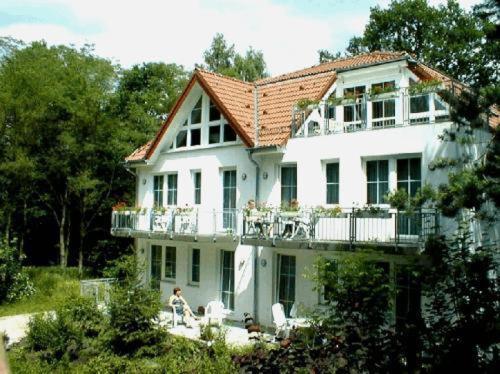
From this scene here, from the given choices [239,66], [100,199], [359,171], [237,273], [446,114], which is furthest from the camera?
[239,66]

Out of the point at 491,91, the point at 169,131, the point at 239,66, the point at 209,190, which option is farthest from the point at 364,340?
the point at 239,66

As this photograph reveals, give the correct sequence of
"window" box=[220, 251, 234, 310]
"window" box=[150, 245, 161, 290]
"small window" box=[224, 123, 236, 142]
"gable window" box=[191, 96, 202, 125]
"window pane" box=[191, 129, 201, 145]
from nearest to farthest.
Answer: "window" box=[220, 251, 234, 310]
"small window" box=[224, 123, 236, 142]
"window pane" box=[191, 129, 201, 145]
"gable window" box=[191, 96, 202, 125]
"window" box=[150, 245, 161, 290]

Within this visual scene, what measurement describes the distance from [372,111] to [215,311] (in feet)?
27.2

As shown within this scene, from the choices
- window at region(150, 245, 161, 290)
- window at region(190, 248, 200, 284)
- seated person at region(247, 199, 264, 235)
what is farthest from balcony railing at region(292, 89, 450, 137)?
window at region(150, 245, 161, 290)

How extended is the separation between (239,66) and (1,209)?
2262 centimetres

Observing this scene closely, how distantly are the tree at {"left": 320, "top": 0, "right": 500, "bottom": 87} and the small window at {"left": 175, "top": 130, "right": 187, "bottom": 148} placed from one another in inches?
653

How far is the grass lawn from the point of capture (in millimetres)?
21019

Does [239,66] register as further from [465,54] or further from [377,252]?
[377,252]

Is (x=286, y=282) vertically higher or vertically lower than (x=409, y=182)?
lower

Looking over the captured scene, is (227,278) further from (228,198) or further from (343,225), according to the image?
(343,225)

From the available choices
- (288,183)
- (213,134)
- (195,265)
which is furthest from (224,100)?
(195,265)

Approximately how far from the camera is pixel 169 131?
2262 centimetres

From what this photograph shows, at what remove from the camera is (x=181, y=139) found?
888 inches

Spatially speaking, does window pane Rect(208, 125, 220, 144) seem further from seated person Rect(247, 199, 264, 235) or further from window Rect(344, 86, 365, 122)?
window Rect(344, 86, 365, 122)
